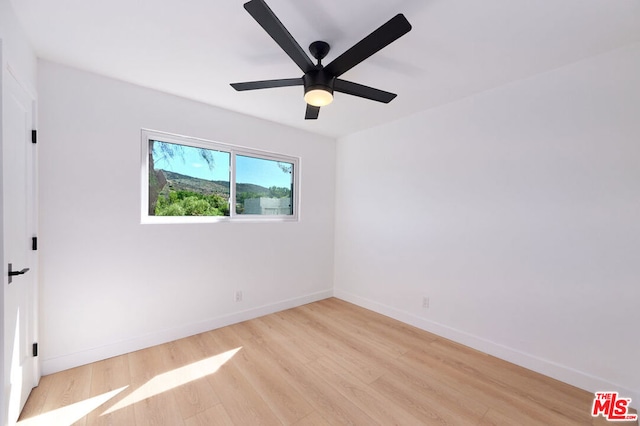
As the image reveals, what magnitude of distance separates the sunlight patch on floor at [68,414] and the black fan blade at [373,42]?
2726 millimetres

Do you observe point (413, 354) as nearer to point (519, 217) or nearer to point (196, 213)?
point (519, 217)

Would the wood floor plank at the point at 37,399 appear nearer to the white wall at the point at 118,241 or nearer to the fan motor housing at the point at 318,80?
the white wall at the point at 118,241

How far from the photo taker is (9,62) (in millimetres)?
1514

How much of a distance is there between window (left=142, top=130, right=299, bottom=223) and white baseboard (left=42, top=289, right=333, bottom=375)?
112 cm

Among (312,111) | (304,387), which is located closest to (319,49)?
(312,111)

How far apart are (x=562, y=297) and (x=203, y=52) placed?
3.41 metres

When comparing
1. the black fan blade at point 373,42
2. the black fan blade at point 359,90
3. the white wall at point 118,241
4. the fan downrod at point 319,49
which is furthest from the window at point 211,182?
the black fan blade at point 373,42

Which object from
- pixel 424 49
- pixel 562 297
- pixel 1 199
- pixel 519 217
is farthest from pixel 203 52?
pixel 562 297

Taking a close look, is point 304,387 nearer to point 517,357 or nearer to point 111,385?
point 111,385

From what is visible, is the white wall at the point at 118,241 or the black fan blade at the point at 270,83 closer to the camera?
the black fan blade at the point at 270,83

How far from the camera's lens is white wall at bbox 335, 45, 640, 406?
6.17ft

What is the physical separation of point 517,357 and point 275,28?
10.3 feet

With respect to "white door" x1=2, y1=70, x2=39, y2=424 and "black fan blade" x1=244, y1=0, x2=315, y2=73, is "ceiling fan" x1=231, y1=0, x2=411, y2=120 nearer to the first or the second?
"black fan blade" x1=244, y1=0, x2=315, y2=73

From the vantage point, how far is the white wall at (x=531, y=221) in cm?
188
